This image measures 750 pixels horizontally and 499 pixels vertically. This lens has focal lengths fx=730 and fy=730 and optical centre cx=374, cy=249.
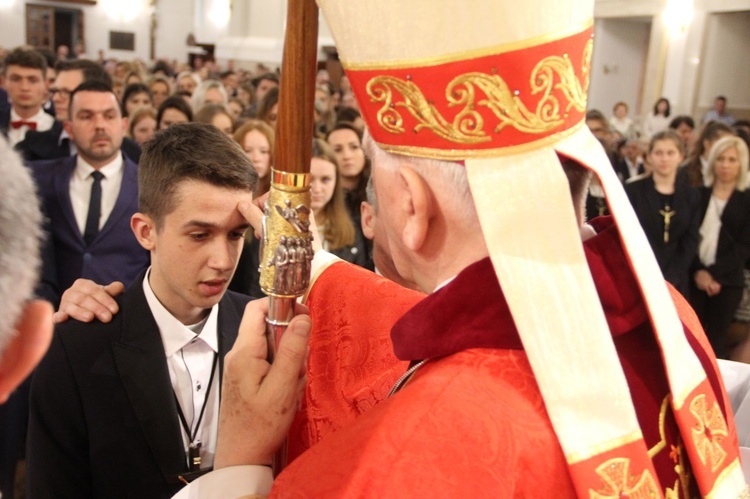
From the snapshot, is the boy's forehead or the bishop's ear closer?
the bishop's ear

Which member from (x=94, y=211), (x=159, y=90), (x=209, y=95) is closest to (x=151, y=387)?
(x=94, y=211)

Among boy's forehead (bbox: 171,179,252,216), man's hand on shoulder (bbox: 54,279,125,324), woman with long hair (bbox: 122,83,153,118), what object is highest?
woman with long hair (bbox: 122,83,153,118)

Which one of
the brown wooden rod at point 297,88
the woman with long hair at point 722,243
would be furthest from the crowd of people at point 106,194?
the woman with long hair at point 722,243

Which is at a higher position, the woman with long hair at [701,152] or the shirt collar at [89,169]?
the woman with long hair at [701,152]

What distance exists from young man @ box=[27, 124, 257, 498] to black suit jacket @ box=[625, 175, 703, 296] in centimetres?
382

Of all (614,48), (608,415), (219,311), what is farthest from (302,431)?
(614,48)

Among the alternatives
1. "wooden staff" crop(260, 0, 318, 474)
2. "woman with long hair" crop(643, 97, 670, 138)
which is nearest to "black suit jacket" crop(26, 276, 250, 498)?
"wooden staff" crop(260, 0, 318, 474)

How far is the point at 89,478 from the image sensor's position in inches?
69.3

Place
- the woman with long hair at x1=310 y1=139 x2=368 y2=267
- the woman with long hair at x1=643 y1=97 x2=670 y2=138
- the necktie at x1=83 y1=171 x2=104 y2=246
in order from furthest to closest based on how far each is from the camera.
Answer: the woman with long hair at x1=643 y1=97 x2=670 y2=138 → the woman with long hair at x1=310 y1=139 x2=368 y2=267 → the necktie at x1=83 y1=171 x2=104 y2=246

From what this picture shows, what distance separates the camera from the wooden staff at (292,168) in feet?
3.98

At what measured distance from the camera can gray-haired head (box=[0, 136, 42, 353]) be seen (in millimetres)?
714

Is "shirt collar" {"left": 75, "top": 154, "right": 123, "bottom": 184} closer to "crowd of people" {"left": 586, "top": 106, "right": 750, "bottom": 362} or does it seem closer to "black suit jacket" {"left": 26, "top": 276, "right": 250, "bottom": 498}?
"black suit jacket" {"left": 26, "top": 276, "right": 250, "bottom": 498}

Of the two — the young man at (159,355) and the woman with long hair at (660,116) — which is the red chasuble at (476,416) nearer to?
the young man at (159,355)

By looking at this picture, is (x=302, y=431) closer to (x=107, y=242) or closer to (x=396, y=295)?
(x=396, y=295)
